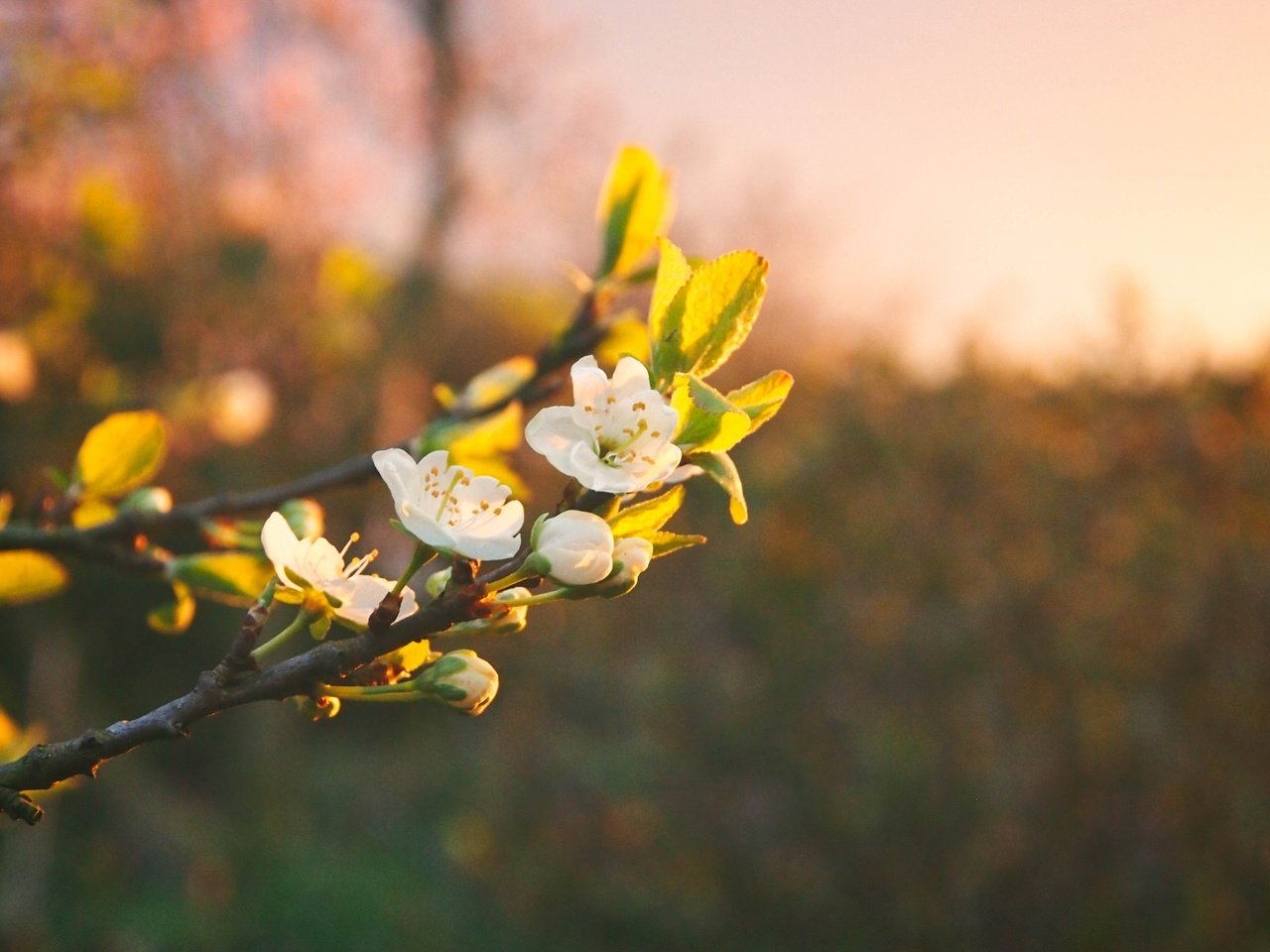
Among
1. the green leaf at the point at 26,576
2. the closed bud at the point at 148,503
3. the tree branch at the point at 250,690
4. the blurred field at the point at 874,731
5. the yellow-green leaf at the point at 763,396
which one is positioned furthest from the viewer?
the blurred field at the point at 874,731

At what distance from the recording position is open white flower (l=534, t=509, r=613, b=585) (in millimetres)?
541

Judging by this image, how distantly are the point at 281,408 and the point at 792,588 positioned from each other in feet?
8.42

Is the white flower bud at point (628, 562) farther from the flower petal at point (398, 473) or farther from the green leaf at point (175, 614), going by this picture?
the green leaf at point (175, 614)

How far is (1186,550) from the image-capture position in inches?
126

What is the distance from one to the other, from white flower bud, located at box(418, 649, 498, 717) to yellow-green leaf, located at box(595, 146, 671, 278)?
0.52 m

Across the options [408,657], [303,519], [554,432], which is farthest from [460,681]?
[303,519]

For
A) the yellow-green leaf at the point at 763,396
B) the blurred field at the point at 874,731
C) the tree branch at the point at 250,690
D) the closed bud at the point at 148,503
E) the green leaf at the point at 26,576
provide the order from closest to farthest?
the tree branch at the point at 250,690 < the yellow-green leaf at the point at 763,396 < the green leaf at the point at 26,576 < the closed bud at the point at 148,503 < the blurred field at the point at 874,731

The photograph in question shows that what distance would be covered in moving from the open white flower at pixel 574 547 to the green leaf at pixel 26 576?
0.52 meters

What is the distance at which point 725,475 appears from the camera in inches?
23.1

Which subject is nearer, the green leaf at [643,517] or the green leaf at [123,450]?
the green leaf at [643,517]

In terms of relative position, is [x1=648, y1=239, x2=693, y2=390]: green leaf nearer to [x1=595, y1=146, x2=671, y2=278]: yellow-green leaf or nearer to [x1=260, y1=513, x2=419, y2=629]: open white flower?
[x1=260, y1=513, x2=419, y2=629]: open white flower

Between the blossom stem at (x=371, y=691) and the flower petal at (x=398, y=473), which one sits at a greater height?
the flower petal at (x=398, y=473)

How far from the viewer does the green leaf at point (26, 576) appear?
2.76 feet

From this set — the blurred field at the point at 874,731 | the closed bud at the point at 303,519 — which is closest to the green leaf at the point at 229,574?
the closed bud at the point at 303,519
